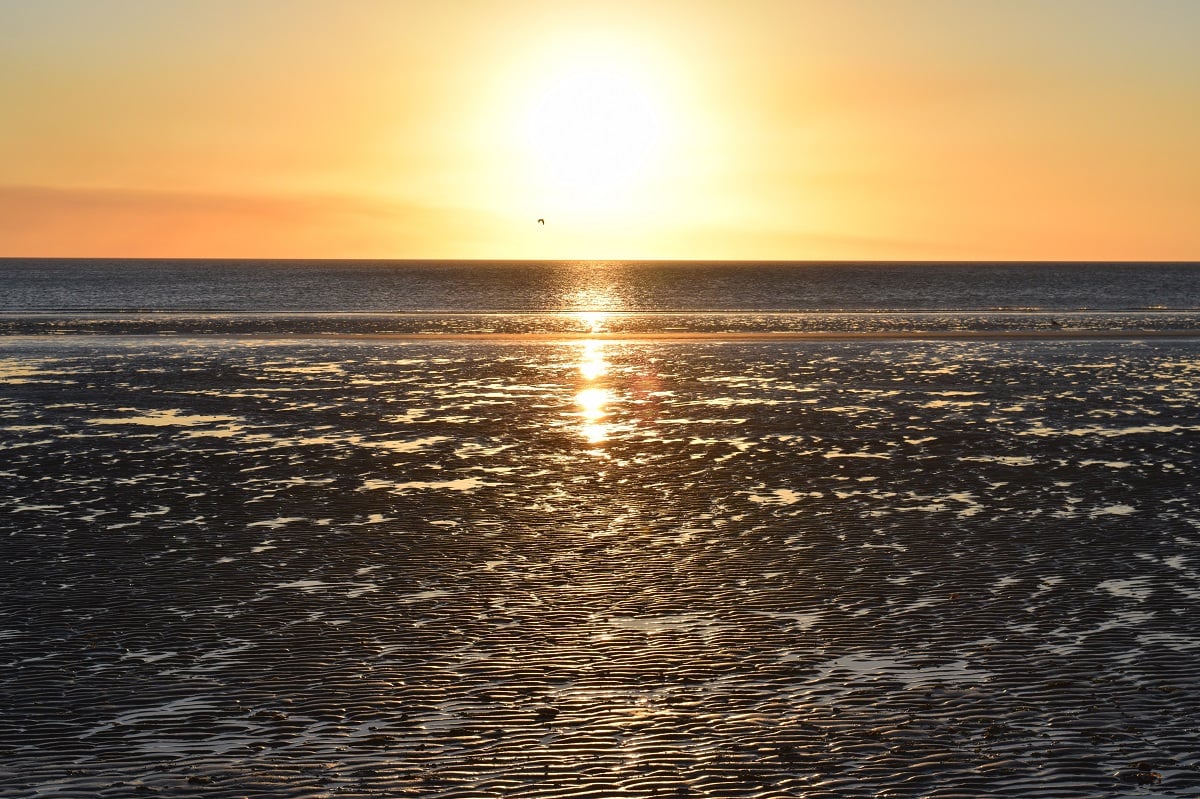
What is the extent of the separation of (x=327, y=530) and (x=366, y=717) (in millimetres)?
8219

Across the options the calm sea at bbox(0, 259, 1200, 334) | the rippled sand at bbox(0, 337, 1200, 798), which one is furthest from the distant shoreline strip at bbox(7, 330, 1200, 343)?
the rippled sand at bbox(0, 337, 1200, 798)

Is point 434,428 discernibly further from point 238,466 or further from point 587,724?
point 587,724

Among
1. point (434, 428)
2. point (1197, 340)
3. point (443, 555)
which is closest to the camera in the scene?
point (443, 555)

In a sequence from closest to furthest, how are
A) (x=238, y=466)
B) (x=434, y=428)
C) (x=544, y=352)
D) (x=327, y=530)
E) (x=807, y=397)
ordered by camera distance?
(x=327, y=530) < (x=238, y=466) < (x=434, y=428) < (x=807, y=397) < (x=544, y=352)

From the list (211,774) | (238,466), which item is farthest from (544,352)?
(211,774)

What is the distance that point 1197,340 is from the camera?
61.2 metres

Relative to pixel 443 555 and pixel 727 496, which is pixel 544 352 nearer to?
pixel 727 496

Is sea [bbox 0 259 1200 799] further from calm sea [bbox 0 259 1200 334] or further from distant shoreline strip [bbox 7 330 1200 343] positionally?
calm sea [bbox 0 259 1200 334]

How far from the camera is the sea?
966 cm

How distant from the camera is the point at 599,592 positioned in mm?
14633

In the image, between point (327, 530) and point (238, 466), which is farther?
point (238, 466)

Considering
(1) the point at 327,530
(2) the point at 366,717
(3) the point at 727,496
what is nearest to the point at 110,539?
(1) the point at 327,530

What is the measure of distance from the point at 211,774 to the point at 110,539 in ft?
31.1

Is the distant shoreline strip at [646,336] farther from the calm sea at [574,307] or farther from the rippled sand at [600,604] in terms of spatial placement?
the rippled sand at [600,604]
